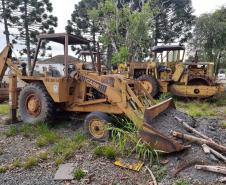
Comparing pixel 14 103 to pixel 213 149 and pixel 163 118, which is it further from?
pixel 213 149

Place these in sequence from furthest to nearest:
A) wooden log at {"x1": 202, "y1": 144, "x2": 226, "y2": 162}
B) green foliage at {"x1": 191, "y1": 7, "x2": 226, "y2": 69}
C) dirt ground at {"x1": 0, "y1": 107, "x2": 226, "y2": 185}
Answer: green foliage at {"x1": 191, "y1": 7, "x2": 226, "y2": 69} < wooden log at {"x1": 202, "y1": 144, "x2": 226, "y2": 162} < dirt ground at {"x1": 0, "y1": 107, "x2": 226, "y2": 185}

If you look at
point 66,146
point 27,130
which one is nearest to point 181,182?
point 66,146

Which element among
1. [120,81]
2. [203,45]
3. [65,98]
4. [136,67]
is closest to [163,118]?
[120,81]

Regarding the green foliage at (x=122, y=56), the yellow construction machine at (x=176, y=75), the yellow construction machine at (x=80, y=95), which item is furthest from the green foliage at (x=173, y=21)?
the yellow construction machine at (x=80, y=95)

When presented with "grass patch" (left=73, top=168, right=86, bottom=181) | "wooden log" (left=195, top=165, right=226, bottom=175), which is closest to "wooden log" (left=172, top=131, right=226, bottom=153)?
"wooden log" (left=195, top=165, right=226, bottom=175)

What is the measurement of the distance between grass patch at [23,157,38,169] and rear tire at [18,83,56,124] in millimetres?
1972

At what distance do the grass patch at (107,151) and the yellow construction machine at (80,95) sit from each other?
0.67m

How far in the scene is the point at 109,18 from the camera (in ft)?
76.7

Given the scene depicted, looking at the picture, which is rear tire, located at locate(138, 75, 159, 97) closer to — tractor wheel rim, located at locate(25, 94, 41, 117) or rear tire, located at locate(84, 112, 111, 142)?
tractor wheel rim, located at locate(25, 94, 41, 117)

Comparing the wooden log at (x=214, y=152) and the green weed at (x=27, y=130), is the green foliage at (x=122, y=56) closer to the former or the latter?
the green weed at (x=27, y=130)

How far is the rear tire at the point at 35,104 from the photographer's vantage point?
709 centimetres

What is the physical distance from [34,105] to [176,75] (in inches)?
266

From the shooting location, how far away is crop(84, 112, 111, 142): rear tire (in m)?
6.16

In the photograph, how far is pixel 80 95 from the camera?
718 centimetres
